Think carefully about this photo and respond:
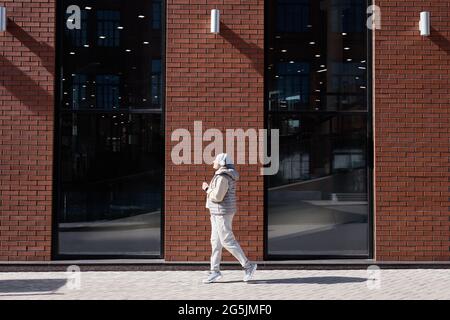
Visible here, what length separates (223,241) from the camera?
955 cm

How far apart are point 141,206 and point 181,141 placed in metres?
1.26

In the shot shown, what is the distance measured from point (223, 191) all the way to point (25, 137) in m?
3.49

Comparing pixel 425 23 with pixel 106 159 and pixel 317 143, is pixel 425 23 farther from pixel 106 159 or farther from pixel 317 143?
pixel 106 159

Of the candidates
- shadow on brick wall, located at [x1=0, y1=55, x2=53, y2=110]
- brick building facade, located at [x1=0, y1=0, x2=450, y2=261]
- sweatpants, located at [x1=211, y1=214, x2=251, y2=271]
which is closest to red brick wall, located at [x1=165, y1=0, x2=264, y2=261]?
brick building facade, located at [x1=0, y1=0, x2=450, y2=261]

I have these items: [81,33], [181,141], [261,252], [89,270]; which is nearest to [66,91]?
[81,33]

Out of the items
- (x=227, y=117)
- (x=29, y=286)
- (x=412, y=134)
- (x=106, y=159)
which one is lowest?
(x=29, y=286)

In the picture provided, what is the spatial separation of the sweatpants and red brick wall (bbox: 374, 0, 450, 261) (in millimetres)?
2591

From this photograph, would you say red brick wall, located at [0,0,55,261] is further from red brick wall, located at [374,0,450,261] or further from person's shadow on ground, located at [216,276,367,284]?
red brick wall, located at [374,0,450,261]

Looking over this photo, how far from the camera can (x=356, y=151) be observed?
1102 centimetres

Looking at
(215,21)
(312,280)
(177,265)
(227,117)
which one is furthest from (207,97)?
→ (312,280)

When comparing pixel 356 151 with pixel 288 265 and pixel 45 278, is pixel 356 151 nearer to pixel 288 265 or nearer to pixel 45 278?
pixel 288 265

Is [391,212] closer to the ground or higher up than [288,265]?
higher up

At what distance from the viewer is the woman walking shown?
948 centimetres

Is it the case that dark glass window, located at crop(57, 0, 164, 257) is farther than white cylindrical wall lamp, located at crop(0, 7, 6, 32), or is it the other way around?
dark glass window, located at crop(57, 0, 164, 257)
